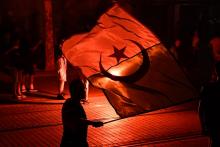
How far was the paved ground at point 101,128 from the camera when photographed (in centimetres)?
966

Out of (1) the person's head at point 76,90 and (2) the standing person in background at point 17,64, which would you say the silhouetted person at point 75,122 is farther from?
(2) the standing person in background at point 17,64

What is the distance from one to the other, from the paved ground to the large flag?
147 centimetres

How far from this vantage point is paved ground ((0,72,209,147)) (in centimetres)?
966

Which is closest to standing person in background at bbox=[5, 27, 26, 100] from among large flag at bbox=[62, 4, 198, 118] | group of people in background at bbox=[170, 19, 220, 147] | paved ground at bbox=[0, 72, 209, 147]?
paved ground at bbox=[0, 72, 209, 147]

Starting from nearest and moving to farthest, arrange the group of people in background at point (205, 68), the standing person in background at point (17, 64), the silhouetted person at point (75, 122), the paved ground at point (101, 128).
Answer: the silhouetted person at point (75, 122) < the group of people in background at point (205, 68) < the paved ground at point (101, 128) < the standing person in background at point (17, 64)

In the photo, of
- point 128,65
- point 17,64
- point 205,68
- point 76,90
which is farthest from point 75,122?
point 205,68

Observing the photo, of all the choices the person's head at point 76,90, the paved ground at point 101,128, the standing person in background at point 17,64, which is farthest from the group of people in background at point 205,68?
the standing person in background at point 17,64

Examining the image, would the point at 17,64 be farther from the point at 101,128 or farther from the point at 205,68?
the point at 205,68

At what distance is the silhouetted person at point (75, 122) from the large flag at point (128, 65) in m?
0.32

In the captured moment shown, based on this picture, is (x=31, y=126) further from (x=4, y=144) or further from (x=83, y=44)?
(x=83, y=44)

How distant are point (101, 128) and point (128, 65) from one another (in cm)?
440

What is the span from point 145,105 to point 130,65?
2.03 feet

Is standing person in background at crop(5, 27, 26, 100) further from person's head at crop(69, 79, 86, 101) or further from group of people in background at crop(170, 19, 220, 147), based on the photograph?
person's head at crop(69, 79, 86, 101)

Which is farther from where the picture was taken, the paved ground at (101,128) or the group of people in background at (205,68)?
the paved ground at (101,128)
